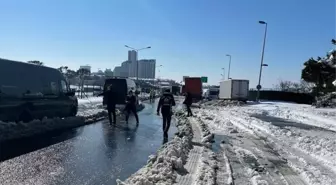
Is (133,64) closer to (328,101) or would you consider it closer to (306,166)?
(328,101)

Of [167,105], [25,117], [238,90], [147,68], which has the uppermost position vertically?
[147,68]

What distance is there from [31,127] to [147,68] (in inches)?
5775

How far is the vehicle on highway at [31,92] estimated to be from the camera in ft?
37.1

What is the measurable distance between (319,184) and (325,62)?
Result: 27.5 meters

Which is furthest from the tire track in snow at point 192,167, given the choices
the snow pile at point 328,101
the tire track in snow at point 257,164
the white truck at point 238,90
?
the white truck at point 238,90

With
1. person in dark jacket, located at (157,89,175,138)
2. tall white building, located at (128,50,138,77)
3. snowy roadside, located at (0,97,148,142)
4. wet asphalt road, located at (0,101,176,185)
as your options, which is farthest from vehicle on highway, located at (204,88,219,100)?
tall white building, located at (128,50,138,77)

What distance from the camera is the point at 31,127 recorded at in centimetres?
1220

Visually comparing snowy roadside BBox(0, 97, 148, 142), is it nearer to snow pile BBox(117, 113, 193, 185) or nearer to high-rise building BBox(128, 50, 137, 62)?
snow pile BBox(117, 113, 193, 185)

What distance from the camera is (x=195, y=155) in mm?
8867

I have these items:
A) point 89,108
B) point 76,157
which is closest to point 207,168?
point 76,157

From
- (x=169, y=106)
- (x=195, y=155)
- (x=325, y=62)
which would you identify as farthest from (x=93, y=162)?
(x=325, y=62)

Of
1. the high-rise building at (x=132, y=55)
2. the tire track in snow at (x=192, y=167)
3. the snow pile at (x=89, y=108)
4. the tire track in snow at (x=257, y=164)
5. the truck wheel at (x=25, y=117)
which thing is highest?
the high-rise building at (x=132, y=55)

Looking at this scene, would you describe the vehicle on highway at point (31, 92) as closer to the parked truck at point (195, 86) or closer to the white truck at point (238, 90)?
the white truck at point (238, 90)

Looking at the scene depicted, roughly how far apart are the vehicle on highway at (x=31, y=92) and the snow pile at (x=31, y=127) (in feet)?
0.91
